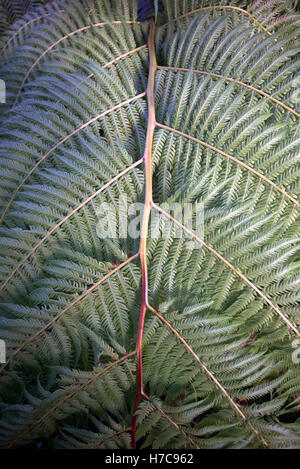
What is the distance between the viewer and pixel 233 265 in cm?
90

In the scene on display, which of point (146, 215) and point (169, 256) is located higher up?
point (146, 215)

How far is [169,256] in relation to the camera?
0.94 metres

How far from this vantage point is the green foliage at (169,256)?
847 mm

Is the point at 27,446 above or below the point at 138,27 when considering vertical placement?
below

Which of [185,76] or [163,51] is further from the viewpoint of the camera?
[163,51]

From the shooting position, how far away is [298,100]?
96 cm

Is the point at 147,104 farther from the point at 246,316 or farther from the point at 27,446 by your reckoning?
the point at 27,446

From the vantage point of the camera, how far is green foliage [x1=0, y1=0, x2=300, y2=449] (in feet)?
2.78

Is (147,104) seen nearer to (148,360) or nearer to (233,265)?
(233,265)

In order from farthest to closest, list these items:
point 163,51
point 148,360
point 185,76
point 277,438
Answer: point 163,51
point 185,76
point 148,360
point 277,438

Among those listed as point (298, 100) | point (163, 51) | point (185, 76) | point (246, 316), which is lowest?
point (246, 316)

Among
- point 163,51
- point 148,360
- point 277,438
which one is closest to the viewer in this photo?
point 277,438

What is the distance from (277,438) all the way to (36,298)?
0.68 metres

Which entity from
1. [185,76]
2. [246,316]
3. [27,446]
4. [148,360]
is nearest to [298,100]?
[185,76]
